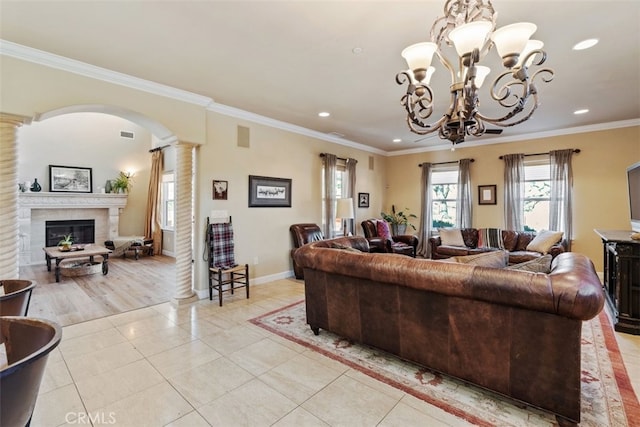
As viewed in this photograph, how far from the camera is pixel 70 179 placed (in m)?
7.27

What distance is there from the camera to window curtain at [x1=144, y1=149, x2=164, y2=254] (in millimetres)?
7897

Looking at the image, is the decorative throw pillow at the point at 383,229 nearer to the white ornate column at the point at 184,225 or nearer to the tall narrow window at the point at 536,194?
the tall narrow window at the point at 536,194

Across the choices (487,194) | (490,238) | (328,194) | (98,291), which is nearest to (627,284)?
(490,238)

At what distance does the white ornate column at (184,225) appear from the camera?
3.91m

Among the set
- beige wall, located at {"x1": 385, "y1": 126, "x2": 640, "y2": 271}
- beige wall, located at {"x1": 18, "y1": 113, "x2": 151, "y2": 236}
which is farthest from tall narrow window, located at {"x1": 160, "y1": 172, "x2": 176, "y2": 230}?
beige wall, located at {"x1": 385, "y1": 126, "x2": 640, "y2": 271}

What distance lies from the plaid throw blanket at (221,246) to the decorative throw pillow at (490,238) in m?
4.75

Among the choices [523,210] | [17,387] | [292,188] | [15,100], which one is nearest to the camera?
[17,387]

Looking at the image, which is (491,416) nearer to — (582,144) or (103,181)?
(582,144)

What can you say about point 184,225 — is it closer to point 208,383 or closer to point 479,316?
point 208,383

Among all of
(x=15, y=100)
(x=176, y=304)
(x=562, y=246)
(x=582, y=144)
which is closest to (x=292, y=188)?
(x=176, y=304)

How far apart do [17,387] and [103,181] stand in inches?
335

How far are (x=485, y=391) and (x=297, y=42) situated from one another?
3125 millimetres

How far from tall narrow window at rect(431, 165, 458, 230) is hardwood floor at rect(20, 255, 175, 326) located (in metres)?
5.86

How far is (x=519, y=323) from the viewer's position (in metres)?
1.82
